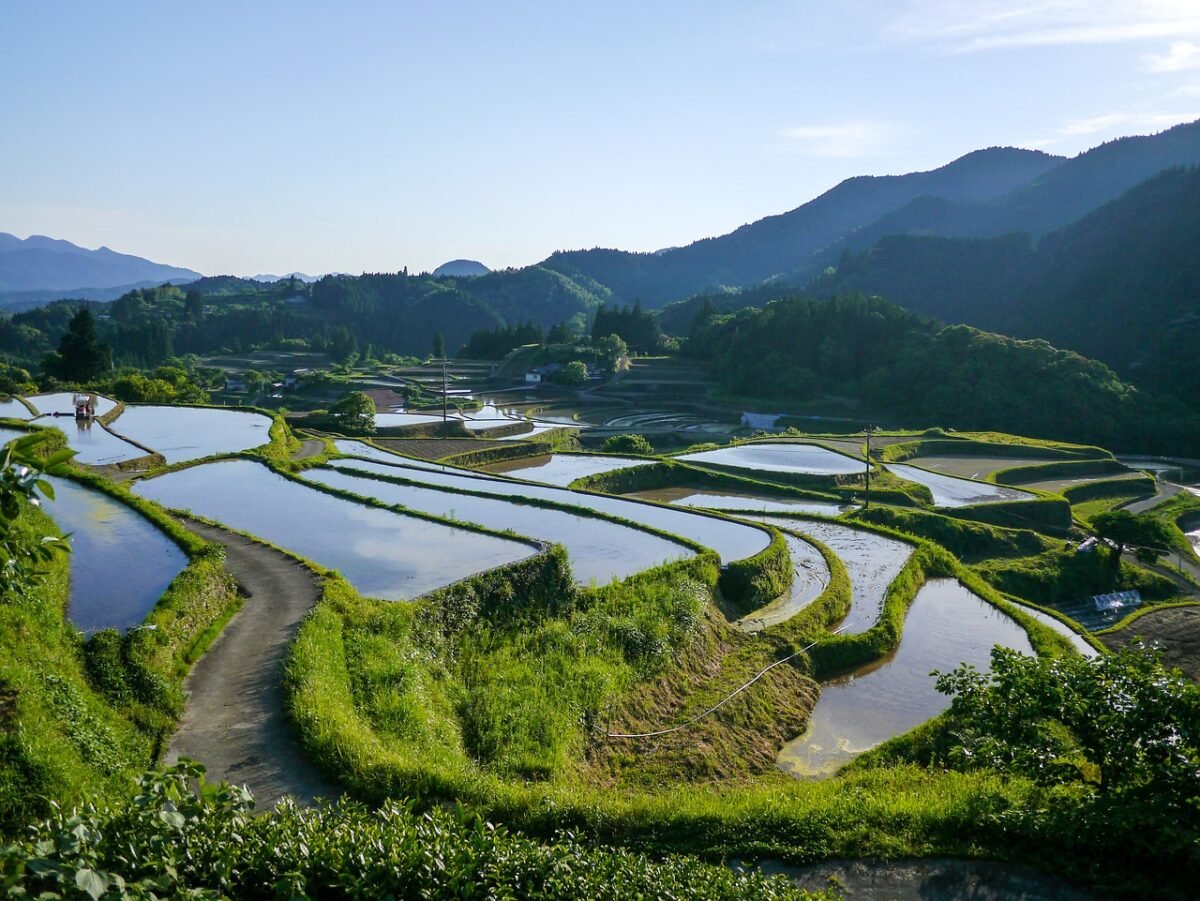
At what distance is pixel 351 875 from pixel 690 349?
259ft

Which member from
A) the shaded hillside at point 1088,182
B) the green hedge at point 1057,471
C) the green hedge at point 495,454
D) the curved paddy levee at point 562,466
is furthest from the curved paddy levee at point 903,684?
the shaded hillside at point 1088,182

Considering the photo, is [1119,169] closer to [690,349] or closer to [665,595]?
[690,349]

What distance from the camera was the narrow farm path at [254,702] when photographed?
752 cm

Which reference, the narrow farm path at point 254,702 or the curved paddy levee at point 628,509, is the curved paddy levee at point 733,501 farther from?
the narrow farm path at point 254,702

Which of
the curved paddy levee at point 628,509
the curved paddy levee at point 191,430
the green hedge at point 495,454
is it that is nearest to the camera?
the curved paddy levee at point 628,509

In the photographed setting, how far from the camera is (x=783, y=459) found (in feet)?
116

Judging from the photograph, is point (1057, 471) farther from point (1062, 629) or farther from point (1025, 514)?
point (1062, 629)

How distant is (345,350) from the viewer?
93.6 meters

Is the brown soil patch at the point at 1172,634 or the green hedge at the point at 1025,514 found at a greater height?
the green hedge at the point at 1025,514

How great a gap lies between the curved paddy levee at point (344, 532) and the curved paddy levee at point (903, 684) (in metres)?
5.85

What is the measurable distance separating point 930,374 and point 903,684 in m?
52.3

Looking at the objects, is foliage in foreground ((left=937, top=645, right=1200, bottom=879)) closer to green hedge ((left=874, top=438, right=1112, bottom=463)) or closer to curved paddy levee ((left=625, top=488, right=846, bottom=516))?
curved paddy levee ((left=625, top=488, right=846, bottom=516))

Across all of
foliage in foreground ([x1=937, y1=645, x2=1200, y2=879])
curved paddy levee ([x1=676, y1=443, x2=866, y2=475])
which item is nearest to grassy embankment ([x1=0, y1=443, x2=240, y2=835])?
foliage in foreground ([x1=937, y1=645, x2=1200, y2=879])

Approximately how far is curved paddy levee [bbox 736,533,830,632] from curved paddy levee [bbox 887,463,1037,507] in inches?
458
